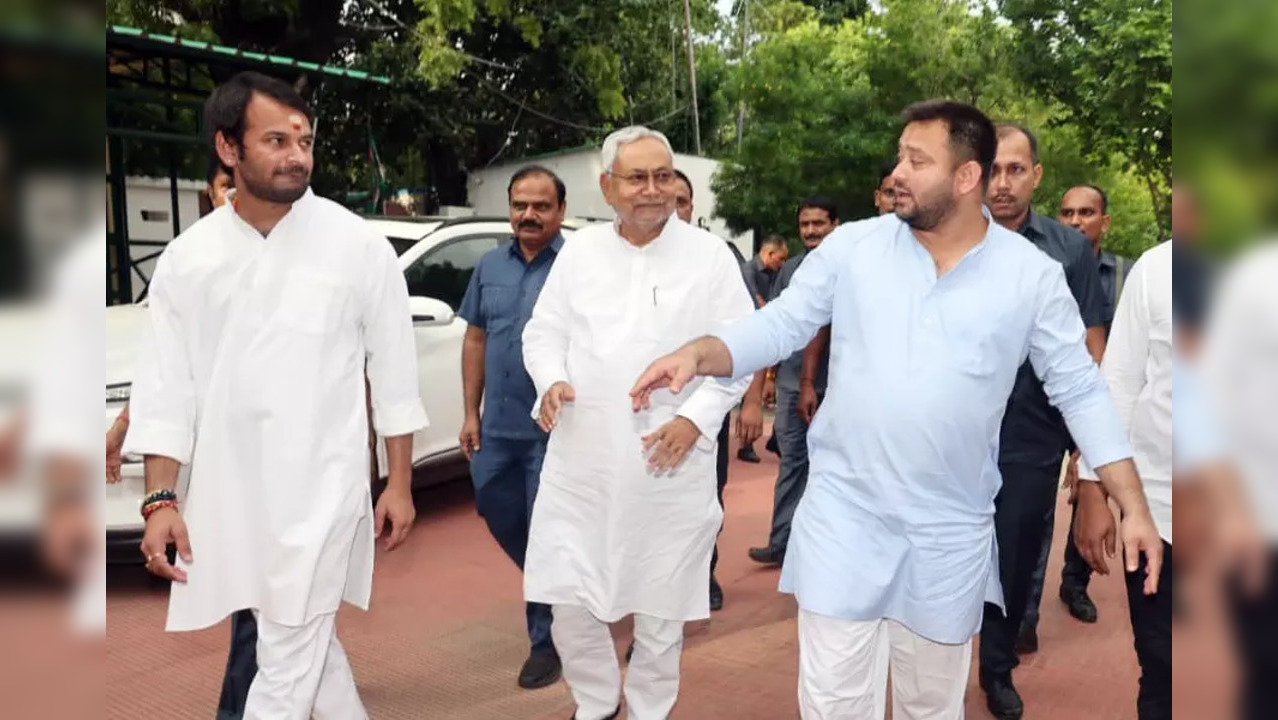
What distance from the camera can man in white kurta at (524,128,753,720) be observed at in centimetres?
354

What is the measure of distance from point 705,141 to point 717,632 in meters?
24.2

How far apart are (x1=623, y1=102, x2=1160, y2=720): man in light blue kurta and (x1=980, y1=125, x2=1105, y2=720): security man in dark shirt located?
1.05m

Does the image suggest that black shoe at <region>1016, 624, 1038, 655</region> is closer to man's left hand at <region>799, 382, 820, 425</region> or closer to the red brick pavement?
the red brick pavement

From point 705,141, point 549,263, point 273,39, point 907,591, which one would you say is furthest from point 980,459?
point 705,141

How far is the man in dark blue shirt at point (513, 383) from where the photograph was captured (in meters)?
4.33

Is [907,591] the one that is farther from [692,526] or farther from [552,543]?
[552,543]

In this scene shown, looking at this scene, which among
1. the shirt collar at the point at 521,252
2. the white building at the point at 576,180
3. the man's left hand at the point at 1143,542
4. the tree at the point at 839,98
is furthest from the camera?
the white building at the point at 576,180

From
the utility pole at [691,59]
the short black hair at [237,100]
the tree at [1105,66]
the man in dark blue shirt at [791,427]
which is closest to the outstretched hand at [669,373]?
the short black hair at [237,100]

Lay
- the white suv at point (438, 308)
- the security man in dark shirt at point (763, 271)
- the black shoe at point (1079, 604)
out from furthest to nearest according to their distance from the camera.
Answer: the security man in dark shirt at point (763, 271), the white suv at point (438, 308), the black shoe at point (1079, 604)

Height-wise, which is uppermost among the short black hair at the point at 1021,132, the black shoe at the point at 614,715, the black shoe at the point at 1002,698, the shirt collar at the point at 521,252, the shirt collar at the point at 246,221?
the short black hair at the point at 1021,132

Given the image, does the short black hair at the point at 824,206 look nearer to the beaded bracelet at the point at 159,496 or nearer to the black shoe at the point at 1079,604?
the black shoe at the point at 1079,604

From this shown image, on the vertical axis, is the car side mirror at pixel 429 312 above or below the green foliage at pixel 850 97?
below

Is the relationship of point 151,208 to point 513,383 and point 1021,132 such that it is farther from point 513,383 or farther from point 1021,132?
point 1021,132

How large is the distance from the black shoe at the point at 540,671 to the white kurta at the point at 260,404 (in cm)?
146
